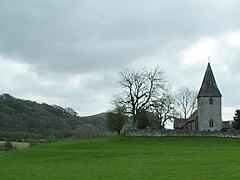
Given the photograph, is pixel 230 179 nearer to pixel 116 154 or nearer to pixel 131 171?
pixel 131 171

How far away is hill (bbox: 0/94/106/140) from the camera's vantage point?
280ft

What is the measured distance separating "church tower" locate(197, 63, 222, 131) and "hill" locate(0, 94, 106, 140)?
21959mm

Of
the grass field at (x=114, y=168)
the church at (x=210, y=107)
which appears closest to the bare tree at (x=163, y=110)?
the church at (x=210, y=107)

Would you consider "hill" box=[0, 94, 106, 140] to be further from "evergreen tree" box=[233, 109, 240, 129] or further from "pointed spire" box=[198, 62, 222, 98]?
"evergreen tree" box=[233, 109, 240, 129]

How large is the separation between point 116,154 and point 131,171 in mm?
14165

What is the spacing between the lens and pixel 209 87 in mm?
69125

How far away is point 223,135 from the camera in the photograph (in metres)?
58.2

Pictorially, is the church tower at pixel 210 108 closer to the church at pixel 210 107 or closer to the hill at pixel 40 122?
the church at pixel 210 107

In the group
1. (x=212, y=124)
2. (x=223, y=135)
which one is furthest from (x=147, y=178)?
(x=212, y=124)

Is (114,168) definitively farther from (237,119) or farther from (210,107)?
(237,119)

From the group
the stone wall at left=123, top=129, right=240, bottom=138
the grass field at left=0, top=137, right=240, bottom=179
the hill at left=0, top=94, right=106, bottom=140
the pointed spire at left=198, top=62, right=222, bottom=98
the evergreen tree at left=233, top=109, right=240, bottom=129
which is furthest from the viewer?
the hill at left=0, top=94, right=106, bottom=140

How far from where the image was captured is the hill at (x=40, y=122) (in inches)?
3361

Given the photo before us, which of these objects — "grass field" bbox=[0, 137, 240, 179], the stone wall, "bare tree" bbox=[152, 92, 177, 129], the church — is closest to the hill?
"bare tree" bbox=[152, 92, 177, 129]

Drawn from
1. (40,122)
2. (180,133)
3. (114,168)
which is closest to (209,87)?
(180,133)
